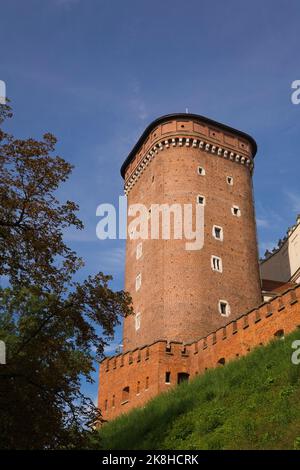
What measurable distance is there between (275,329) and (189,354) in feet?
19.3

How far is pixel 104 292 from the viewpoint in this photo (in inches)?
587

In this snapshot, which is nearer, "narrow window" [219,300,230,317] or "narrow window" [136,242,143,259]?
"narrow window" [219,300,230,317]

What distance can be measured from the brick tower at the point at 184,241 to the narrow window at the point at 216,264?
0.06m

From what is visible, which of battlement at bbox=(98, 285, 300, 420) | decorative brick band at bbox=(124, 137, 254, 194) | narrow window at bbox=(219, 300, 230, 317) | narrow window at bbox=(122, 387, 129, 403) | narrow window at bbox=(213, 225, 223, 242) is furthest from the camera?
decorative brick band at bbox=(124, 137, 254, 194)

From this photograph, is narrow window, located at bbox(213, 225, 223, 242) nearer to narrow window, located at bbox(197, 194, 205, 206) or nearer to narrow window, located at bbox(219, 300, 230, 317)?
narrow window, located at bbox(197, 194, 205, 206)

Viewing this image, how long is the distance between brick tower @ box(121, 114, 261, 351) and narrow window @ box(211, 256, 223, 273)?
0.20 feet

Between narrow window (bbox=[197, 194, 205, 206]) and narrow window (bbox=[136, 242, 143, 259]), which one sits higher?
narrow window (bbox=[197, 194, 205, 206])

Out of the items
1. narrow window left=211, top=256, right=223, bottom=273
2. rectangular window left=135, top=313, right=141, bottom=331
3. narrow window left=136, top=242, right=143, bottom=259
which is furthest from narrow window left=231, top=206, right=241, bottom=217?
rectangular window left=135, top=313, right=141, bottom=331

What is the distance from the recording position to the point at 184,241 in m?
35.8

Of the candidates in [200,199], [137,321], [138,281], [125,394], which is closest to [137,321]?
[137,321]

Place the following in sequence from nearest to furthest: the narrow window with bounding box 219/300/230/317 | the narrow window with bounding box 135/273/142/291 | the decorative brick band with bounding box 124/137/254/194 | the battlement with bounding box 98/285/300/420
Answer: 1. the battlement with bounding box 98/285/300/420
2. the narrow window with bounding box 219/300/230/317
3. the narrow window with bounding box 135/273/142/291
4. the decorative brick band with bounding box 124/137/254/194

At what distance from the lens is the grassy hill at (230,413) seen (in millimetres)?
15843

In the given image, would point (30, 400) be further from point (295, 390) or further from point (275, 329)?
point (275, 329)

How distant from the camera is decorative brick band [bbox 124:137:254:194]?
39.3 meters
